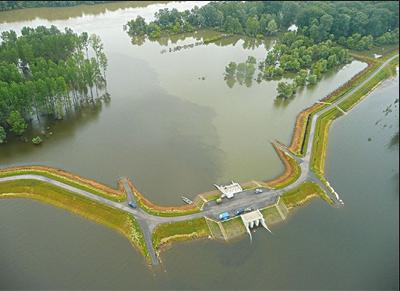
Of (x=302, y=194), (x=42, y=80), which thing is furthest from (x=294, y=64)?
(x=42, y=80)

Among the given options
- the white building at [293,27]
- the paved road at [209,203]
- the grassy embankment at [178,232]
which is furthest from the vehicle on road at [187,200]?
the white building at [293,27]

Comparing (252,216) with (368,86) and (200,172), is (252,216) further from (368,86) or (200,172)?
(368,86)

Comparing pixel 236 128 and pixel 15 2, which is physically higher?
pixel 15 2

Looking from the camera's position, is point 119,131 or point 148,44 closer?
point 119,131

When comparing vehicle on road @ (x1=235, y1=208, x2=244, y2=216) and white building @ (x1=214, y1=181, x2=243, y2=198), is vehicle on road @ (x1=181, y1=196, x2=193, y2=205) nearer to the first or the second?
white building @ (x1=214, y1=181, x2=243, y2=198)

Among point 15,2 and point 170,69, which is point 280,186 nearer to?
point 170,69

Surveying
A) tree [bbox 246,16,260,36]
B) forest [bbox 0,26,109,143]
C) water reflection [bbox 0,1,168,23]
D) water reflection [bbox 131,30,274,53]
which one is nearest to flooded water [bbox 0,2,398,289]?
forest [bbox 0,26,109,143]

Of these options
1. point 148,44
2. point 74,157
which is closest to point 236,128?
point 74,157
